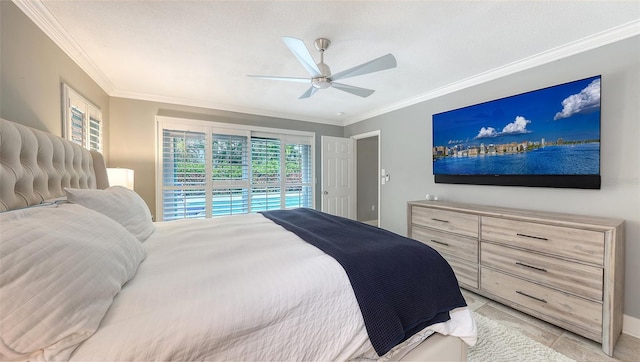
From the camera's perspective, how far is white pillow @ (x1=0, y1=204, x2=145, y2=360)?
629mm

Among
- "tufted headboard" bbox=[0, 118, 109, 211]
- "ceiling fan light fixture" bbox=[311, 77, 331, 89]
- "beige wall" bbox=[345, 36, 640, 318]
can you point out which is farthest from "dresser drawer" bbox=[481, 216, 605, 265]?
"tufted headboard" bbox=[0, 118, 109, 211]

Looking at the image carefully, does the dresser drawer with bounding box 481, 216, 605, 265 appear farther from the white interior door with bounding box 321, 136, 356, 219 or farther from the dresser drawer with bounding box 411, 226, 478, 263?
the white interior door with bounding box 321, 136, 356, 219

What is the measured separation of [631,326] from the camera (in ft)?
6.07

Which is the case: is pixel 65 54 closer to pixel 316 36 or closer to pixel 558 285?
pixel 316 36

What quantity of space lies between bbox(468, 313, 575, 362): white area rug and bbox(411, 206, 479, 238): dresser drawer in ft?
2.78

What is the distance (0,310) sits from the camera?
1.98ft

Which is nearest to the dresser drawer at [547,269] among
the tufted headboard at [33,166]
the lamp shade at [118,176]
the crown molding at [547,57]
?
the crown molding at [547,57]

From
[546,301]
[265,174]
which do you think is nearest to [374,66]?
[546,301]

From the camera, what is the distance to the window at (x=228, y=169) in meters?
3.59

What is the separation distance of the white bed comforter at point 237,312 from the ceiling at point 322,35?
167 cm

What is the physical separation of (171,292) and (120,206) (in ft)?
3.15

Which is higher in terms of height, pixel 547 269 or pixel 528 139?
pixel 528 139

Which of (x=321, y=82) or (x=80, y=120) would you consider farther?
(x=80, y=120)

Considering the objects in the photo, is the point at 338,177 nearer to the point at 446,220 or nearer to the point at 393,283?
the point at 446,220
